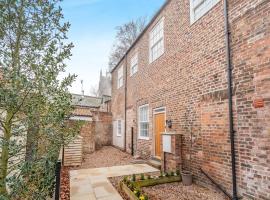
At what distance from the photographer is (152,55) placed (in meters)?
9.84

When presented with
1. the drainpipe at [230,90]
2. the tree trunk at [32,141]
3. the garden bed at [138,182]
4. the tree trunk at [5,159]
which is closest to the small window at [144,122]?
the garden bed at [138,182]

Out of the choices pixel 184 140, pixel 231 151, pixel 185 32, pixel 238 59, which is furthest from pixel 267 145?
pixel 185 32

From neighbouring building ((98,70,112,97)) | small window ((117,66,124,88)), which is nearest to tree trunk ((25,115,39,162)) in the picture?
small window ((117,66,124,88))

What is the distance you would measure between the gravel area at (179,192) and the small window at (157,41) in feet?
18.6

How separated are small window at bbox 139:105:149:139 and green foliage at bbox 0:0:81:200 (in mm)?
6825

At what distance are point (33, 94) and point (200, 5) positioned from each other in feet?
19.2

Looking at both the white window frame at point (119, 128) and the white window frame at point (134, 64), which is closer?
the white window frame at point (134, 64)

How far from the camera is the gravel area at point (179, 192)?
4.63 metres

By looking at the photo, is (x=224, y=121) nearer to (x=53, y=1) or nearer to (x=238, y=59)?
(x=238, y=59)

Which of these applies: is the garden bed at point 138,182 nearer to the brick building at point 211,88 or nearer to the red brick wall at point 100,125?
the brick building at point 211,88

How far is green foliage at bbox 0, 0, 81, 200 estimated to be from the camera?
3.00 meters

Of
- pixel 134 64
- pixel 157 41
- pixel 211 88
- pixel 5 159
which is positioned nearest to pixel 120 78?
pixel 134 64

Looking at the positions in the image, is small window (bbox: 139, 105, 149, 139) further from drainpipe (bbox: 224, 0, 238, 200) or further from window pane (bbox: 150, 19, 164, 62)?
drainpipe (bbox: 224, 0, 238, 200)

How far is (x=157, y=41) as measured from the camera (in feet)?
30.2
